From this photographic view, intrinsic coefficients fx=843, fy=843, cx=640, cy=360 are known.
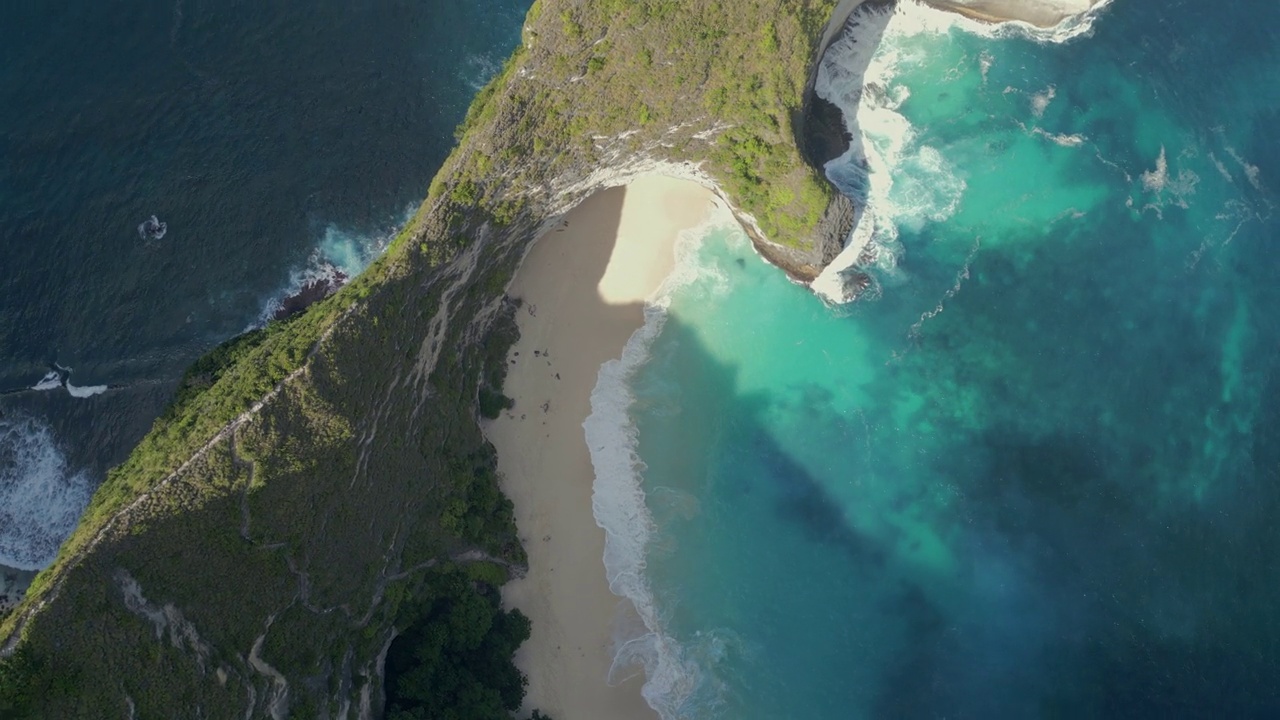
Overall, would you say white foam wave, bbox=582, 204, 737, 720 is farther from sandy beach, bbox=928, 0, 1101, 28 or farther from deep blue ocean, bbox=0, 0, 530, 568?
sandy beach, bbox=928, 0, 1101, 28

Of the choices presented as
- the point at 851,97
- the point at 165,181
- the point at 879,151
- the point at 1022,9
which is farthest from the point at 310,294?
the point at 1022,9

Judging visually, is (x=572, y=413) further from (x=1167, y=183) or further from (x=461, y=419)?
(x=1167, y=183)

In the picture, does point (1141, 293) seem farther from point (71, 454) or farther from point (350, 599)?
point (71, 454)

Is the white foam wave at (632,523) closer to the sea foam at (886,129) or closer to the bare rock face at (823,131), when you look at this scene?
the bare rock face at (823,131)

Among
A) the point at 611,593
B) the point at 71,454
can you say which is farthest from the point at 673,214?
the point at 71,454

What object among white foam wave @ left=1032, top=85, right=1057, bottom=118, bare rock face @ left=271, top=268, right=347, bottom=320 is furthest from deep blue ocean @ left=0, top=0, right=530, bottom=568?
white foam wave @ left=1032, top=85, right=1057, bottom=118

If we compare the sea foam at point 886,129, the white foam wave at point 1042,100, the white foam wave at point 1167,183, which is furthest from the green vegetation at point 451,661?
the white foam wave at point 1167,183
